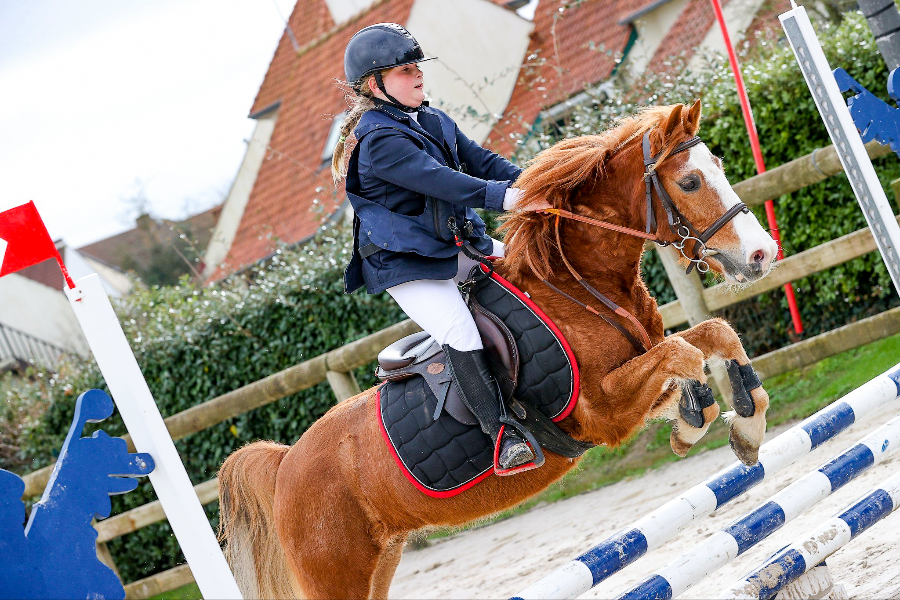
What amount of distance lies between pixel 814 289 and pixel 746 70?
1.72 meters

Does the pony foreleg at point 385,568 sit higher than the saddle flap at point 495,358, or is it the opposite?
the saddle flap at point 495,358

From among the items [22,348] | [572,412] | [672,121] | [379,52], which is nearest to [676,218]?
[672,121]

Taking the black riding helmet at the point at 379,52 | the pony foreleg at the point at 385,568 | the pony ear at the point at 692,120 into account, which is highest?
the black riding helmet at the point at 379,52

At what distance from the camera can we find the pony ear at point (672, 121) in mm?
2725

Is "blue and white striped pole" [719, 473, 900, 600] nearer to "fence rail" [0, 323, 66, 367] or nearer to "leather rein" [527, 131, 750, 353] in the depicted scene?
"leather rein" [527, 131, 750, 353]

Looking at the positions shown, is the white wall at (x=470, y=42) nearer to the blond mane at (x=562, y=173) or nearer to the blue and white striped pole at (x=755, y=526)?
the blond mane at (x=562, y=173)

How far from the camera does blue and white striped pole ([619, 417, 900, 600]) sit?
9.12 ft

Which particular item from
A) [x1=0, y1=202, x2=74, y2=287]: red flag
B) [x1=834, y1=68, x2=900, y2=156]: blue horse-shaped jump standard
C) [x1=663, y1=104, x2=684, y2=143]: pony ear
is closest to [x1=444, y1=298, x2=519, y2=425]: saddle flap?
[x1=663, y1=104, x2=684, y2=143]: pony ear

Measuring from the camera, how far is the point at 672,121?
2.76m

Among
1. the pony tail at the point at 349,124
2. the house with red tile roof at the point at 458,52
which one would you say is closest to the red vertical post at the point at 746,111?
the pony tail at the point at 349,124

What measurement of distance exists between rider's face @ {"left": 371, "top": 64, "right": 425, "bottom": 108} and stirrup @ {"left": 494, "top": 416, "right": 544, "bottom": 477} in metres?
1.21

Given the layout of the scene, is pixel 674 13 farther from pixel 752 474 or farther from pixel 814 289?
pixel 752 474

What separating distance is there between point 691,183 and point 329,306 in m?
4.64

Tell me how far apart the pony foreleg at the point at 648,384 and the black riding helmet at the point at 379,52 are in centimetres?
131
